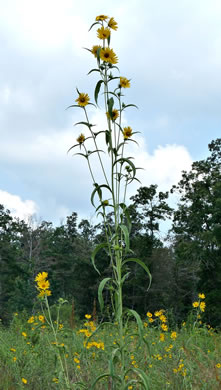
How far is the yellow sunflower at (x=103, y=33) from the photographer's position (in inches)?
121

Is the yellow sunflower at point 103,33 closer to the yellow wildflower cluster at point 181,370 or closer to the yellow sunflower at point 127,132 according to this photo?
the yellow sunflower at point 127,132

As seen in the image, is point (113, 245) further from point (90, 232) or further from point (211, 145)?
point (90, 232)

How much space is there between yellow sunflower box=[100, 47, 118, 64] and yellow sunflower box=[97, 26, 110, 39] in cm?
9

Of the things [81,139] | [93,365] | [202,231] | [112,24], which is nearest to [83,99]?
[81,139]

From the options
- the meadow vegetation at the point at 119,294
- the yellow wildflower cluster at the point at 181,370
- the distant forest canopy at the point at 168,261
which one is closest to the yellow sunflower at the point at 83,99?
the meadow vegetation at the point at 119,294

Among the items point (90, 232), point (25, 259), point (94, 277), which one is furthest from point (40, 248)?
point (90, 232)

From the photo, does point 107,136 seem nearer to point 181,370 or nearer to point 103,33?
point 103,33

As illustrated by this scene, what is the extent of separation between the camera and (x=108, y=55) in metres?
3.08

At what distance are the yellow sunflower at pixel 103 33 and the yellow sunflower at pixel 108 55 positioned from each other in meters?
0.09

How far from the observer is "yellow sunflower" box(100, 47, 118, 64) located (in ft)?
10.0

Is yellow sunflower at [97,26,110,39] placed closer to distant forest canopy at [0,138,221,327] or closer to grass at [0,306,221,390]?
grass at [0,306,221,390]

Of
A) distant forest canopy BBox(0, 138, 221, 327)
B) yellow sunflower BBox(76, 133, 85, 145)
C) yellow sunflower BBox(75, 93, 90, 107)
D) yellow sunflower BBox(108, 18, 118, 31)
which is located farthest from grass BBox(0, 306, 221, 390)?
distant forest canopy BBox(0, 138, 221, 327)

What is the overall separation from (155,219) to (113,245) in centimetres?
2486

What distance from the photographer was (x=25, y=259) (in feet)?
121
